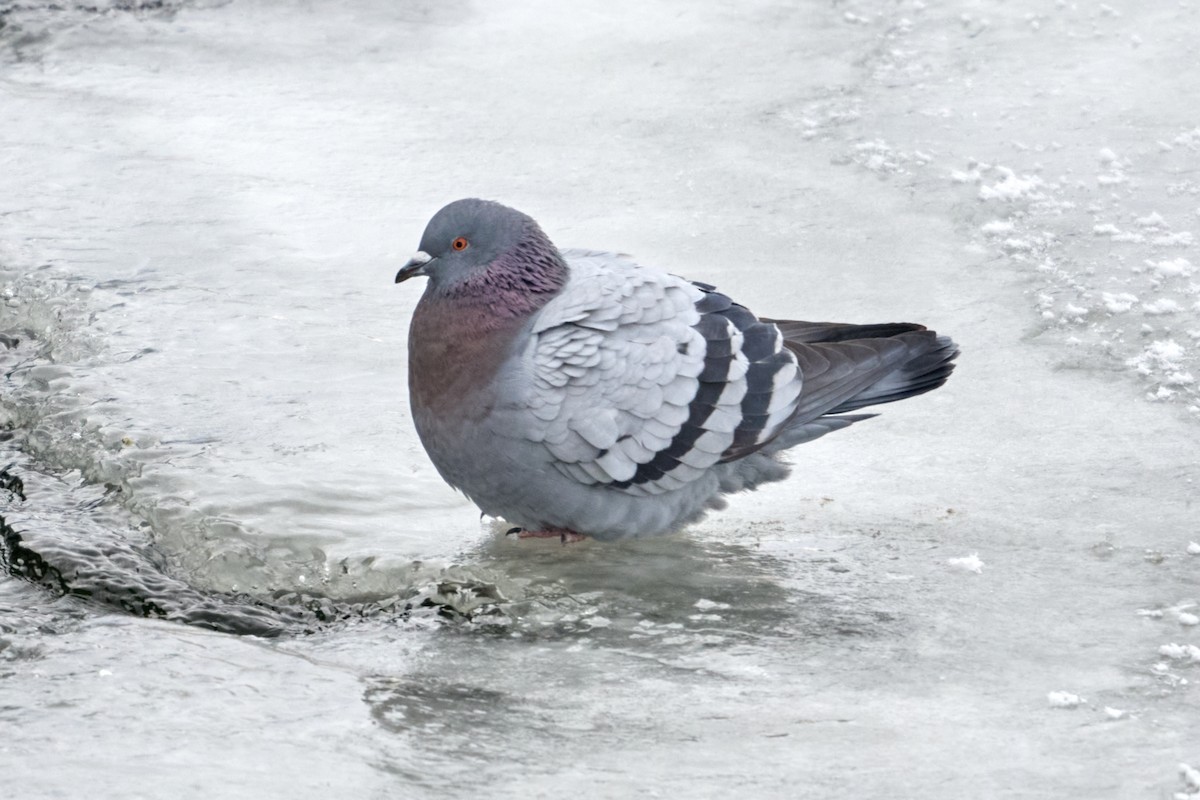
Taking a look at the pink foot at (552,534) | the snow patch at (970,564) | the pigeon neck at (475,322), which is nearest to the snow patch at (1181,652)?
the snow patch at (970,564)

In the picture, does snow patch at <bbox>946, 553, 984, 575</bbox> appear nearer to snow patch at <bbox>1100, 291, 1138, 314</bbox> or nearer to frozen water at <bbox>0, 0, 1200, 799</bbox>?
frozen water at <bbox>0, 0, 1200, 799</bbox>

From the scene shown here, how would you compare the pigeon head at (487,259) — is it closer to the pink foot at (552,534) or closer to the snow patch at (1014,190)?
the pink foot at (552,534)

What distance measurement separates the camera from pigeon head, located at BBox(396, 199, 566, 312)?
149 inches

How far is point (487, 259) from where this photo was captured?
150 inches

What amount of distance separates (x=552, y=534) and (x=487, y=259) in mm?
803

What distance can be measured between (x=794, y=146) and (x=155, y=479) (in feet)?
11.7

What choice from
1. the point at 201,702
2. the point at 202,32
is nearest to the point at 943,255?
the point at 201,702

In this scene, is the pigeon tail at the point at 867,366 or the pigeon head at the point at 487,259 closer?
the pigeon head at the point at 487,259

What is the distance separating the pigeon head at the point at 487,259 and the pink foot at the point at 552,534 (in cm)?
63

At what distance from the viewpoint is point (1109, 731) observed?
2.80m

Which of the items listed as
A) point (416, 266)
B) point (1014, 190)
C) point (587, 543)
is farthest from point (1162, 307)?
point (416, 266)

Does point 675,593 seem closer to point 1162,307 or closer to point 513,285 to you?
point 513,285

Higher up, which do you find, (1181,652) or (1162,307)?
(1162,307)

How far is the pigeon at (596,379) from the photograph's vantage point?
3680 mm
